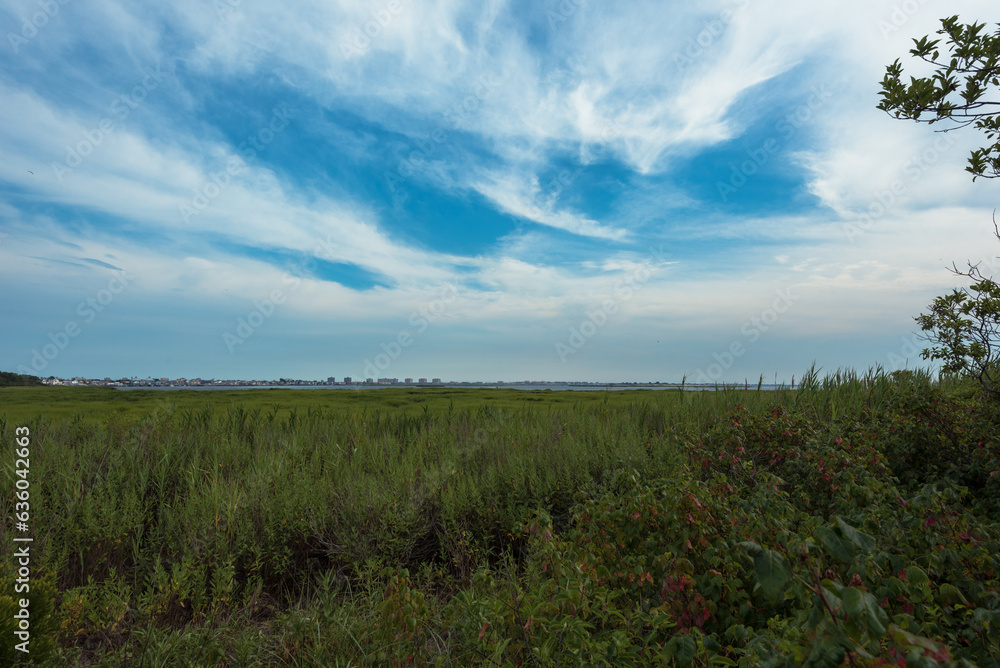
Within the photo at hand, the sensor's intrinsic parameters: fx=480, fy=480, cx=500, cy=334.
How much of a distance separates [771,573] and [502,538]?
4.00 metres

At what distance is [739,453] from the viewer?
5699 millimetres

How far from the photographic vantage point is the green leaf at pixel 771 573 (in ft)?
5.28

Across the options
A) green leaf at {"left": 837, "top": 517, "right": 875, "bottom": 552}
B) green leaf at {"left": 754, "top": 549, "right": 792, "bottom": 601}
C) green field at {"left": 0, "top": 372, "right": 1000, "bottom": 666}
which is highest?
green leaf at {"left": 837, "top": 517, "right": 875, "bottom": 552}

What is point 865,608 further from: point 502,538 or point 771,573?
point 502,538

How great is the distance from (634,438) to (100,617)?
18.9 feet

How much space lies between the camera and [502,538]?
17.4ft

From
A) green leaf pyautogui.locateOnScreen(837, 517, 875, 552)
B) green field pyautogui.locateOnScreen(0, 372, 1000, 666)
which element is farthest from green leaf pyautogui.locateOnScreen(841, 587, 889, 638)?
green leaf pyautogui.locateOnScreen(837, 517, 875, 552)

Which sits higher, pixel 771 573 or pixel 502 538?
pixel 771 573

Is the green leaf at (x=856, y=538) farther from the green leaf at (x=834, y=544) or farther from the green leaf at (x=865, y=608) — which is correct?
the green leaf at (x=865, y=608)

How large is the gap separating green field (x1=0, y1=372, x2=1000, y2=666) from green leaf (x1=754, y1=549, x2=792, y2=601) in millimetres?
10

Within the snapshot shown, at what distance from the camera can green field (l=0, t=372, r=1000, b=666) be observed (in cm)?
252

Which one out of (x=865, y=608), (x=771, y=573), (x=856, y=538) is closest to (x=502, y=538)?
(x=771, y=573)

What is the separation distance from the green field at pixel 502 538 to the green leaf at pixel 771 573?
10 mm

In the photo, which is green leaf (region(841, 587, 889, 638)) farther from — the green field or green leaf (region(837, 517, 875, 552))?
green leaf (region(837, 517, 875, 552))
